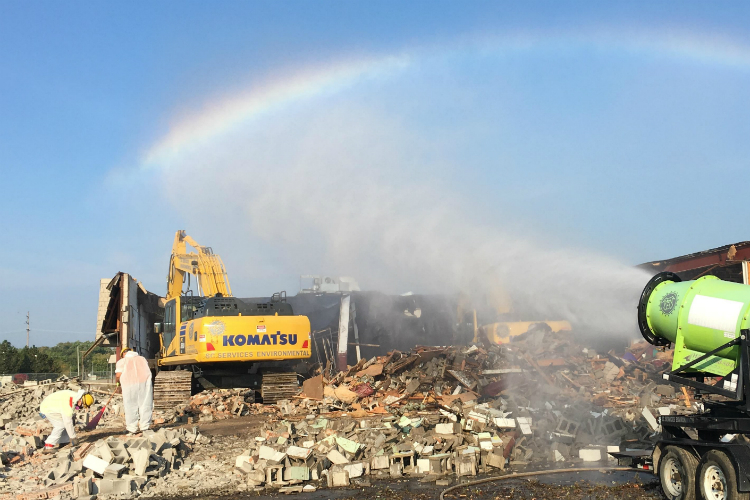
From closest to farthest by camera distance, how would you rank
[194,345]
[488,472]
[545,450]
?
[488,472] < [545,450] < [194,345]

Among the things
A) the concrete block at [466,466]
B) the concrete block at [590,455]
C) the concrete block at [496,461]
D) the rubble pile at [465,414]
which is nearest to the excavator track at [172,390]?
the rubble pile at [465,414]

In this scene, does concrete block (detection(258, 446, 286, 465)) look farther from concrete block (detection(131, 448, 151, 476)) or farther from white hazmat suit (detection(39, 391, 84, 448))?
white hazmat suit (detection(39, 391, 84, 448))

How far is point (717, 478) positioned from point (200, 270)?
19013mm

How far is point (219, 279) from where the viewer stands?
23.8m

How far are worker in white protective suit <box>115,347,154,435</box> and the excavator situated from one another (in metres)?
3.63

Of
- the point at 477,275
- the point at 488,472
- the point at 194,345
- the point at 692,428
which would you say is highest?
the point at 477,275

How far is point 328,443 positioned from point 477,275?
15372 millimetres

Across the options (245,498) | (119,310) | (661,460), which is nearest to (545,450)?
(661,460)

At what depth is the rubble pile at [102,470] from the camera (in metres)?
10.3

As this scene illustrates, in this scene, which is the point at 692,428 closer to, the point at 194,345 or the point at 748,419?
the point at 748,419

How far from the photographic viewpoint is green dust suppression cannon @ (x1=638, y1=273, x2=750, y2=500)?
778 cm

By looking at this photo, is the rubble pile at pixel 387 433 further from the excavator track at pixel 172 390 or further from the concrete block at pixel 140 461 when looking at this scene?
the excavator track at pixel 172 390

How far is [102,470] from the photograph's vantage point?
10.8 metres

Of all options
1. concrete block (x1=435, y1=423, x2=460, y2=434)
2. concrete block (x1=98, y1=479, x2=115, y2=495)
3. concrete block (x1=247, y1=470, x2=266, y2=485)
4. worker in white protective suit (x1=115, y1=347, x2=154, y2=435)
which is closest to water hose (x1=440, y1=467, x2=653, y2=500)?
concrete block (x1=435, y1=423, x2=460, y2=434)
